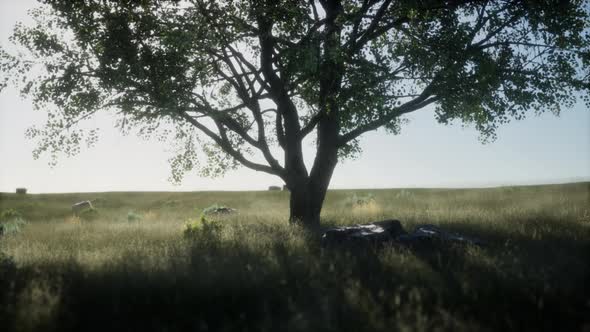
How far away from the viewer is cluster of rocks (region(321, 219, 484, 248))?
37.5ft

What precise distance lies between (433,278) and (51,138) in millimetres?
14529

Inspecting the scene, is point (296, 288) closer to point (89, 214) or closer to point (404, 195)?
point (89, 214)

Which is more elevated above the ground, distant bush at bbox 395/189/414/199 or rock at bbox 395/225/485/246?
distant bush at bbox 395/189/414/199

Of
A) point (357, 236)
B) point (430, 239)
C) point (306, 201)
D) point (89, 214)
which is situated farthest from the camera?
point (89, 214)

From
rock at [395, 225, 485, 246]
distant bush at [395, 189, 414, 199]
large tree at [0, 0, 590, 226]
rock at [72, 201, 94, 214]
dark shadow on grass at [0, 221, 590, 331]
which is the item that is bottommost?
dark shadow on grass at [0, 221, 590, 331]

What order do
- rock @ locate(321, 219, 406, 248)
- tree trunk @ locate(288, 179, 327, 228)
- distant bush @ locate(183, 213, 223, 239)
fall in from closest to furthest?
1. rock @ locate(321, 219, 406, 248)
2. distant bush @ locate(183, 213, 223, 239)
3. tree trunk @ locate(288, 179, 327, 228)

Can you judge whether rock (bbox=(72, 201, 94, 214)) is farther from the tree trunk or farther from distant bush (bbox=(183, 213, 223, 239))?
the tree trunk

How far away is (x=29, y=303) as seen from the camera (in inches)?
278

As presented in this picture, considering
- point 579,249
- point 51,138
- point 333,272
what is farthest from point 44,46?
point 579,249

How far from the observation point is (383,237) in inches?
478

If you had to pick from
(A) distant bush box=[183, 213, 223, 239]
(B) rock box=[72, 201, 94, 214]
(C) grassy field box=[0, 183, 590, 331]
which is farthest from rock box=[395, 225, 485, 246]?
(B) rock box=[72, 201, 94, 214]

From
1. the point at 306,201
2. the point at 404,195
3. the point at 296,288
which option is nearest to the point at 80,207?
the point at 306,201

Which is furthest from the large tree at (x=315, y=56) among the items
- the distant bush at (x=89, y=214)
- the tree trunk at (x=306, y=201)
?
the distant bush at (x=89, y=214)

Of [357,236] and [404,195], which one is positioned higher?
[404,195]
